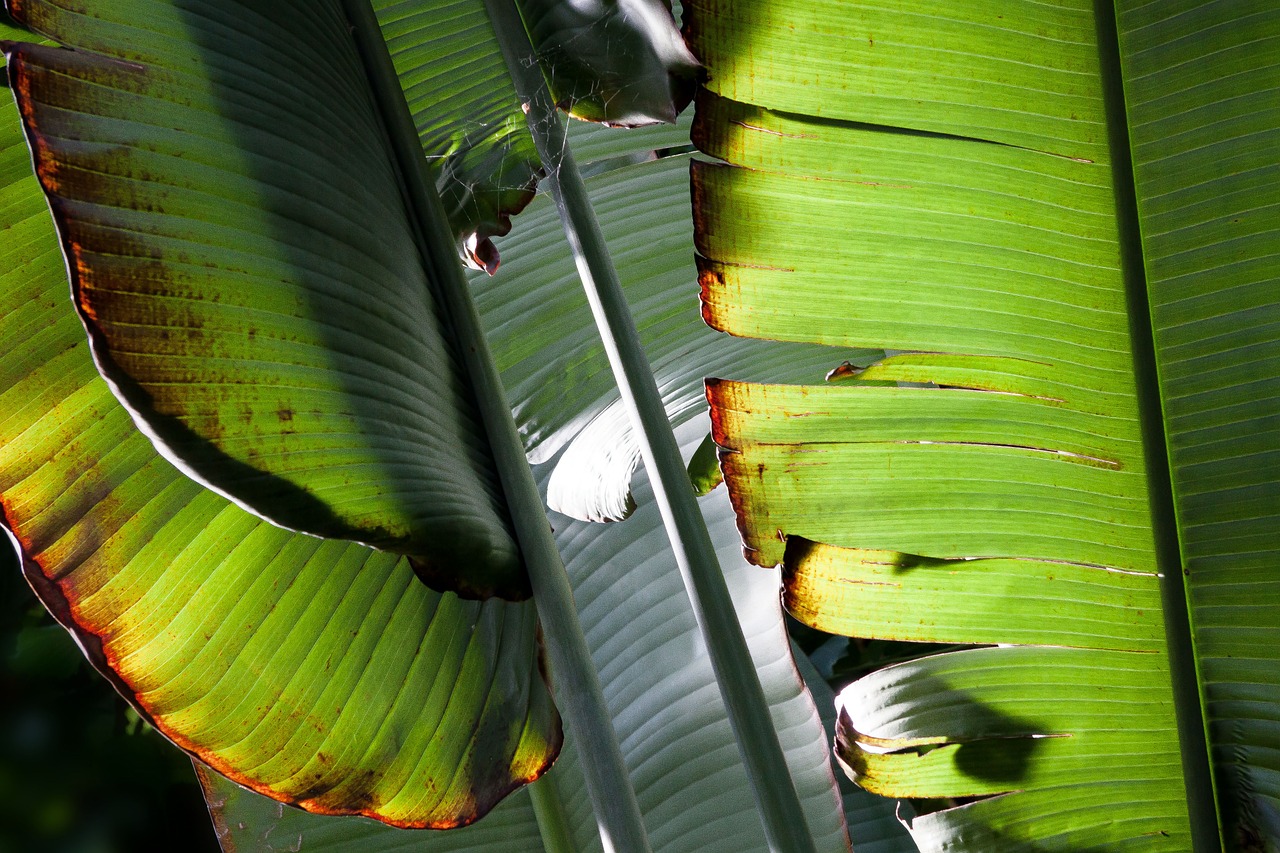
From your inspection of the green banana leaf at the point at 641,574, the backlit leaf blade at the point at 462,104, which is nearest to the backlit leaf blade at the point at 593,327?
the green banana leaf at the point at 641,574

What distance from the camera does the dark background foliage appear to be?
3.92ft

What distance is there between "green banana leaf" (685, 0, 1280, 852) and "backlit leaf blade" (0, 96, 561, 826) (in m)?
0.20

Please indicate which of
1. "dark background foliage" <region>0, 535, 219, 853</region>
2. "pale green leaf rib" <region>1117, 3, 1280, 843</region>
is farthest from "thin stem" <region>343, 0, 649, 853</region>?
"dark background foliage" <region>0, 535, 219, 853</region>

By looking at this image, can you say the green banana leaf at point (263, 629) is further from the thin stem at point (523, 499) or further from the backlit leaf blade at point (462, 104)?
the backlit leaf blade at point (462, 104)

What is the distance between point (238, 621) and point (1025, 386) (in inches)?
17.9

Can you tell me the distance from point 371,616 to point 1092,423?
1.41 feet

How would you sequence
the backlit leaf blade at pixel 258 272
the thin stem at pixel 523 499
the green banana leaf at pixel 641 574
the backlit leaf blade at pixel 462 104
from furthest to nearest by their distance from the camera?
the green banana leaf at pixel 641 574 → the backlit leaf blade at pixel 462 104 → the thin stem at pixel 523 499 → the backlit leaf blade at pixel 258 272

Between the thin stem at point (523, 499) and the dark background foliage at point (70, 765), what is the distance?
1.09 meters

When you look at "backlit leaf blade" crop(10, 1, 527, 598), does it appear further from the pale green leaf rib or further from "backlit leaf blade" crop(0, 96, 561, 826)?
the pale green leaf rib

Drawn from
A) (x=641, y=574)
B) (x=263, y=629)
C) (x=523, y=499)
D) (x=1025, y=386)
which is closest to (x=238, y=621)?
(x=263, y=629)

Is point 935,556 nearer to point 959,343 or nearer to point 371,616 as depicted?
point 959,343

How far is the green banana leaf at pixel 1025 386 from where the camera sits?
0.43 m

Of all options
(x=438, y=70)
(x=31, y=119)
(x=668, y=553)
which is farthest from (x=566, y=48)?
(x=668, y=553)

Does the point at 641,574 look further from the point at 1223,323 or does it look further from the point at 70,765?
the point at 70,765
